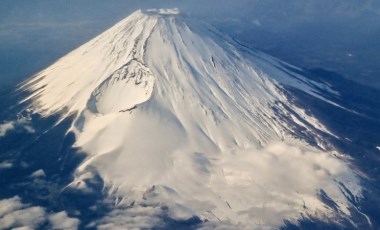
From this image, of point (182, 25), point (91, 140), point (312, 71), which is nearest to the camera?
point (91, 140)

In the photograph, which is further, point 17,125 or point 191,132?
point 17,125

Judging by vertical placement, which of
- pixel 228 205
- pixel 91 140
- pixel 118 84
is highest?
pixel 118 84

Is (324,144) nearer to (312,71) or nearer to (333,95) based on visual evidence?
(333,95)

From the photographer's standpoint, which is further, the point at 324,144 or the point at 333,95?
the point at 333,95

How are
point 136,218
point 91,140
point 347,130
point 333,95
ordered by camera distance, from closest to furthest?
point 136,218 < point 91,140 < point 347,130 < point 333,95

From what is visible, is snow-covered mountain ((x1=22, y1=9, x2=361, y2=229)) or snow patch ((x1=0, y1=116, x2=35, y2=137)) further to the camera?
snow patch ((x1=0, y1=116, x2=35, y2=137))

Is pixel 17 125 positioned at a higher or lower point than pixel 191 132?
higher

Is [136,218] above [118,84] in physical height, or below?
below

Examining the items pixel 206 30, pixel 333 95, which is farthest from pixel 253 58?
pixel 333 95
